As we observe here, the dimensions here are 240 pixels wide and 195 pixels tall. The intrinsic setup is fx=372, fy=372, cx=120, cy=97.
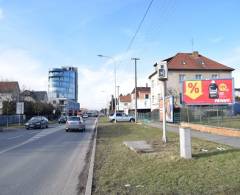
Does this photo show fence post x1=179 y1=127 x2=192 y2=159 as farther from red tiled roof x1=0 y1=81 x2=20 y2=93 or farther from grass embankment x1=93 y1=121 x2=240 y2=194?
red tiled roof x1=0 y1=81 x2=20 y2=93

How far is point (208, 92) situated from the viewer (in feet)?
139

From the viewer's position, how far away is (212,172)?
349 inches

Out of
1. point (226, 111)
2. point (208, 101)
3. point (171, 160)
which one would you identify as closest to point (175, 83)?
point (208, 101)

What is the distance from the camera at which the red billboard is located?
1613 inches

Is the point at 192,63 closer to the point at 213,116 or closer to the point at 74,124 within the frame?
the point at 74,124

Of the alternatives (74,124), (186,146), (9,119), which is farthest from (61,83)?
(186,146)

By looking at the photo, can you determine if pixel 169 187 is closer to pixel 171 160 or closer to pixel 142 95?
pixel 171 160

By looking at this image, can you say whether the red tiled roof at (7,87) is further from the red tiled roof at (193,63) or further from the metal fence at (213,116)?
the metal fence at (213,116)

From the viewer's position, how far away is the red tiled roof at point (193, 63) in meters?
69.0

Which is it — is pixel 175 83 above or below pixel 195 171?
above

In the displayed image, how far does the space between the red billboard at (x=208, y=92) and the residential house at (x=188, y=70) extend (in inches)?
864

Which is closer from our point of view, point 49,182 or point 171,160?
point 49,182

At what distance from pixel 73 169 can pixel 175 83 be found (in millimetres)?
58287

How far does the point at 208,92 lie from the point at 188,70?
89.2ft
